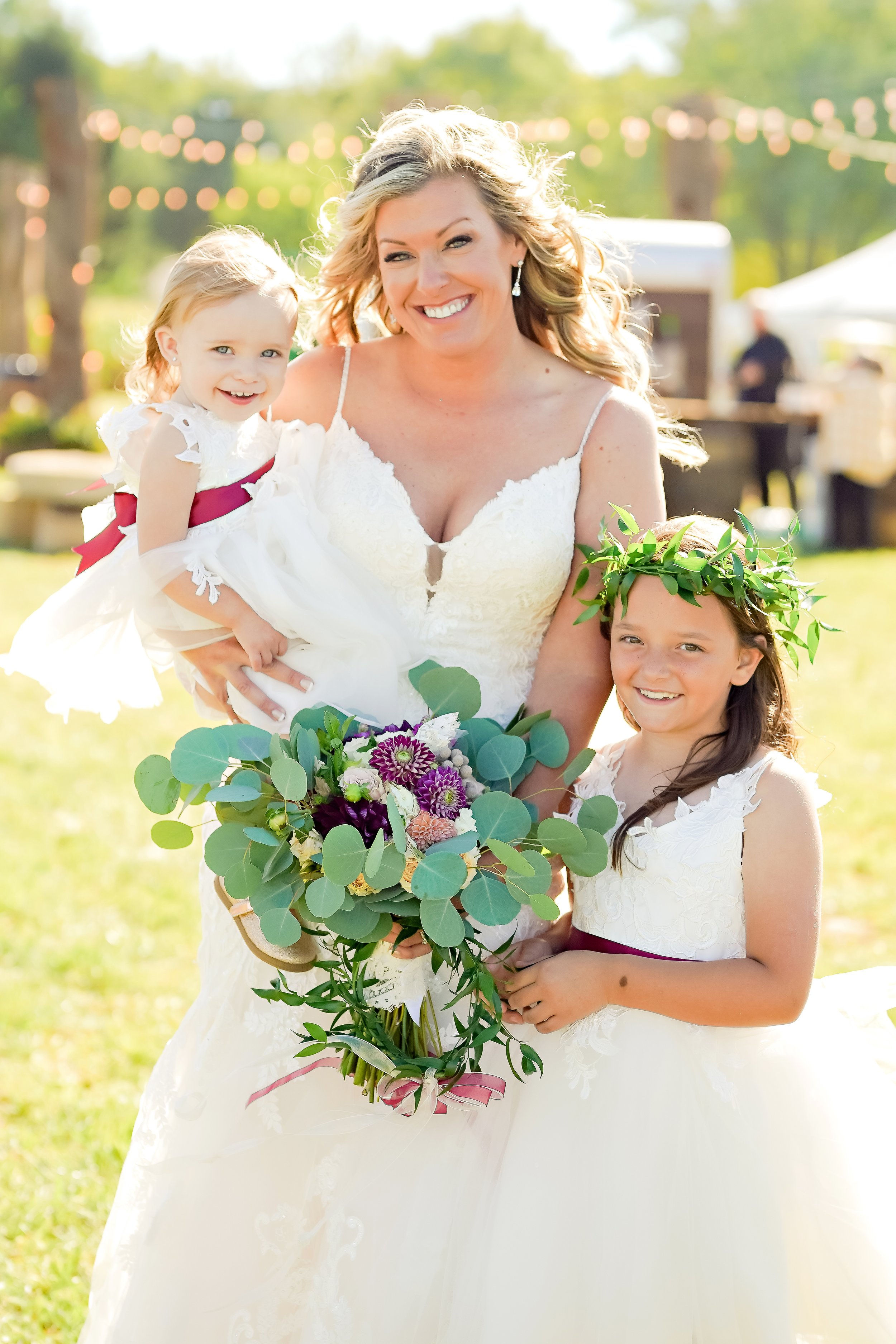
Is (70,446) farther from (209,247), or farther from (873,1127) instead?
(873,1127)

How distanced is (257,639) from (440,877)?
749mm

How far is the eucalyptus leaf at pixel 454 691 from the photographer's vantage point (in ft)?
7.19

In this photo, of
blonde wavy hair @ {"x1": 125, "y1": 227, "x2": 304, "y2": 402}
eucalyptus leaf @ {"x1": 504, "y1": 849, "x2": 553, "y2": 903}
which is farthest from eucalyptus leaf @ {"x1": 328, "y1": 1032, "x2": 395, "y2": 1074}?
blonde wavy hair @ {"x1": 125, "y1": 227, "x2": 304, "y2": 402}

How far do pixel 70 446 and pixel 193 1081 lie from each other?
11.9 m

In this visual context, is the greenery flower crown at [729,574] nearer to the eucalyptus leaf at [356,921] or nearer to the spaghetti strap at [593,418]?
the spaghetti strap at [593,418]

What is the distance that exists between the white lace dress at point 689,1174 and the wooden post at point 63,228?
13.3 m

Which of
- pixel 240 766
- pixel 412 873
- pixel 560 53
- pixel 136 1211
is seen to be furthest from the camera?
pixel 560 53

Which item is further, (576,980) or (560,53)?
(560,53)

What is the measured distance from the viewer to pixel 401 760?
6.49ft

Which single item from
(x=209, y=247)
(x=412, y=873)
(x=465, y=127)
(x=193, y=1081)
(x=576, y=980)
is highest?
(x=465, y=127)

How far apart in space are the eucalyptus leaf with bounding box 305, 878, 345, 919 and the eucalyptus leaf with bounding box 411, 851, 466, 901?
12 cm

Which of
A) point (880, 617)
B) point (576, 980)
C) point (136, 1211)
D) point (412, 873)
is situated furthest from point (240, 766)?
point (880, 617)

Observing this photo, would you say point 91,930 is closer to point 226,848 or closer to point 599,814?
point 226,848

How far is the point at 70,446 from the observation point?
1344 cm
